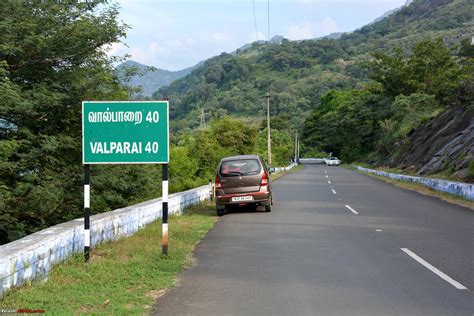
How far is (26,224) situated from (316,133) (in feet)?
328

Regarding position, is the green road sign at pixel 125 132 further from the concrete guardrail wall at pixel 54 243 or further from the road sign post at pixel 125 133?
the concrete guardrail wall at pixel 54 243

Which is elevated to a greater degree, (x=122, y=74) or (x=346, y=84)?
(x=346, y=84)

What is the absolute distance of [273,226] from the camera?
11.7 meters

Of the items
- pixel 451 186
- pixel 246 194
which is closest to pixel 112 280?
pixel 246 194

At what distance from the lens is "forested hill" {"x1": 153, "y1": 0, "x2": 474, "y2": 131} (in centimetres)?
12875

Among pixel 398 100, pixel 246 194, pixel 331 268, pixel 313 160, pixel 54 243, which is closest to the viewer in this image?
pixel 54 243

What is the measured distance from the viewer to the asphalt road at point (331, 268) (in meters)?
5.40

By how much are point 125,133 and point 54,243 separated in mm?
2089

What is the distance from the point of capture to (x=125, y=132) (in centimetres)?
787

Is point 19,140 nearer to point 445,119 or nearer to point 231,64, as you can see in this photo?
point 445,119

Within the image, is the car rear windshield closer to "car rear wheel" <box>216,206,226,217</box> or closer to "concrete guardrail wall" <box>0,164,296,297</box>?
"car rear wheel" <box>216,206,226,217</box>

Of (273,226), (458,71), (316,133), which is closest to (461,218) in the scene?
(273,226)

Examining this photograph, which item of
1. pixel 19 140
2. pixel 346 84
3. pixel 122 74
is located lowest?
pixel 19 140

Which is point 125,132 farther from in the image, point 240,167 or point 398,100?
point 398,100
